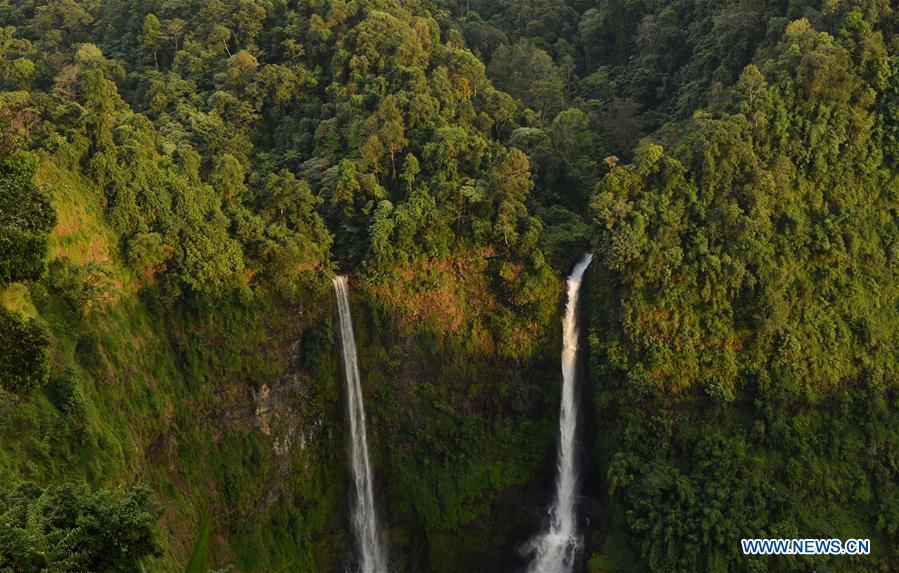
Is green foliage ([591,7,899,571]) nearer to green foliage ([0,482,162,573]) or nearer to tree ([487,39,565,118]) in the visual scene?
tree ([487,39,565,118])

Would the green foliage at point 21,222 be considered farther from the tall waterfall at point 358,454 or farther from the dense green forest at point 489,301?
the tall waterfall at point 358,454

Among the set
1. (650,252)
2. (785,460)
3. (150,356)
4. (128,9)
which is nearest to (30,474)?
(150,356)

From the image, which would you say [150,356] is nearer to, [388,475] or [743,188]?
[388,475]

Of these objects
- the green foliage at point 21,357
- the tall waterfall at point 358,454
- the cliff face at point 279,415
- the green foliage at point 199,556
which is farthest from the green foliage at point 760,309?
the green foliage at point 199,556

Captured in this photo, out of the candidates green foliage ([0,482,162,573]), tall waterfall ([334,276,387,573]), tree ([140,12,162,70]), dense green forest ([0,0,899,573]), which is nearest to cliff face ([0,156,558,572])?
dense green forest ([0,0,899,573])

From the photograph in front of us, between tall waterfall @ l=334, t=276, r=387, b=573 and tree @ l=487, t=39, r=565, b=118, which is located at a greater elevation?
tree @ l=487, t=39, r=565, b=118

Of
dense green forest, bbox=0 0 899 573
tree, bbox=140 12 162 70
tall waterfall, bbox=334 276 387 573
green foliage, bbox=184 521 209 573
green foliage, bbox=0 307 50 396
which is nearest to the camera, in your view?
green foliage, bbox=184 521 209 573

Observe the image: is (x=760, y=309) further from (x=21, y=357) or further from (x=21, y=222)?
(x=21, y=222)
